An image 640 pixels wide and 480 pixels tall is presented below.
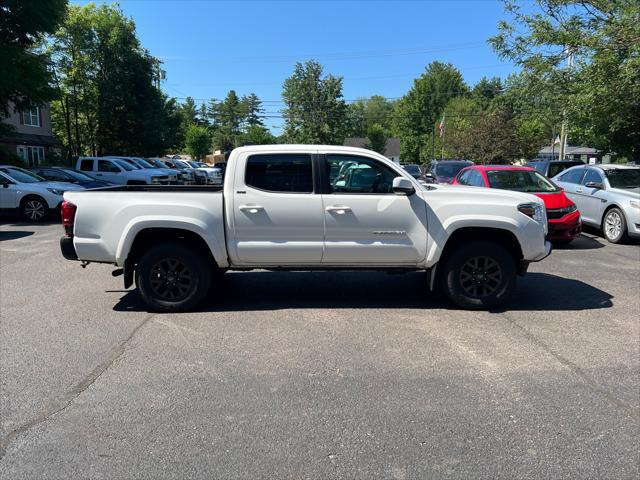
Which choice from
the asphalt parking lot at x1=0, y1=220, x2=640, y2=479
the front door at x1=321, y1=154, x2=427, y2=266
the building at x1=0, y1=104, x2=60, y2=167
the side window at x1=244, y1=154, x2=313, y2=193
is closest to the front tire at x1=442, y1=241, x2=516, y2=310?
the asphalt parking lot at x1=0, y1=220, x2=640, y2=479

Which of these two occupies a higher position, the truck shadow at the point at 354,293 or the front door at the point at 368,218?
the front door at the point at 368,218

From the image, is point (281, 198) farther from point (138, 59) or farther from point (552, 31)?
point (138, 59)

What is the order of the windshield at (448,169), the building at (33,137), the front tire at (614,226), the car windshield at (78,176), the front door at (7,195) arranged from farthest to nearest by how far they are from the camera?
the building at (33,137), the car windshield at (78,176), the windshield at (448,169), the front door at (7,195), the front tire at (614,226)

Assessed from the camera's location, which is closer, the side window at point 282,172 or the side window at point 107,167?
the side window at point 282,172

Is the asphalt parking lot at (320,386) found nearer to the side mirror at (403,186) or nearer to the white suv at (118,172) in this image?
the side mirror at (403,186)

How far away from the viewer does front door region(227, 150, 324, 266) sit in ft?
19.0

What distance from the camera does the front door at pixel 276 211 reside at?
5.80 meters

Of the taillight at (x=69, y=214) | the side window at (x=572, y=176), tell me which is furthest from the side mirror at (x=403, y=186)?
the side window at (x=572, y=176)

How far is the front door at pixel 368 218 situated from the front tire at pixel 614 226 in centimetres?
708

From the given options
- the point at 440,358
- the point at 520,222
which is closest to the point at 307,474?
the point at 440,358

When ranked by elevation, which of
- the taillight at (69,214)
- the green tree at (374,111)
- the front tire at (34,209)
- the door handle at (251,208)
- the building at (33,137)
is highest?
the green tree at (374,111)

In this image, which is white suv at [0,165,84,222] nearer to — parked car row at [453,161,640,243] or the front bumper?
parked car row at [453,161,640,243]

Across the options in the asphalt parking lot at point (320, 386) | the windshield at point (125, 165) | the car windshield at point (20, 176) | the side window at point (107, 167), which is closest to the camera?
the asphalt parking lot at point (320, 386)

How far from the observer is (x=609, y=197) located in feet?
36.4
